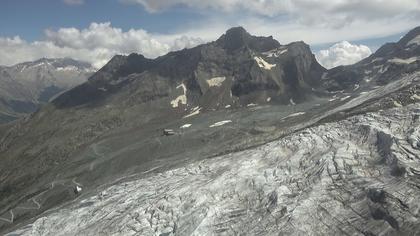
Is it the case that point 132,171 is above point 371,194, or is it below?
below

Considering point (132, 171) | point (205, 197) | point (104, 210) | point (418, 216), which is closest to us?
point (418, 216)

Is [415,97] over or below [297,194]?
over

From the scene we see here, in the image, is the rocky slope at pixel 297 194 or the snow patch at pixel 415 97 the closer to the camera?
the rocky slope at pixel 297 194

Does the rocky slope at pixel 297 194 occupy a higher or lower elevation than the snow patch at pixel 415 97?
lower

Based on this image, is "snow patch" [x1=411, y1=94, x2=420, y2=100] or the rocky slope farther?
"snow patch" [x1=411, y1=94, x2=420, y2=100]

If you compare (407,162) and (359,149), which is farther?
(359,149)

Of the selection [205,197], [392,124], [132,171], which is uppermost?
[392,124]

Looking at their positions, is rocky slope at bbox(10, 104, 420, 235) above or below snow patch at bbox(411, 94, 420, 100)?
below

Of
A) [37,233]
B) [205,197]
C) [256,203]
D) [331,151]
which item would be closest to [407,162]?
[331,151]

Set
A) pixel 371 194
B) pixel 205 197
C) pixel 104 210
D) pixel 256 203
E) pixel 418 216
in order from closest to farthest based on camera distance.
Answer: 1. pixel 418 216
2. pixel 371 194
3. pixel 256 203
4. pixel 205 197
5. pixel 104 210

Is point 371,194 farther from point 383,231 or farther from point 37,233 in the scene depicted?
point 37,233

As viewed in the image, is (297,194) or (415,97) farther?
(415,97)
